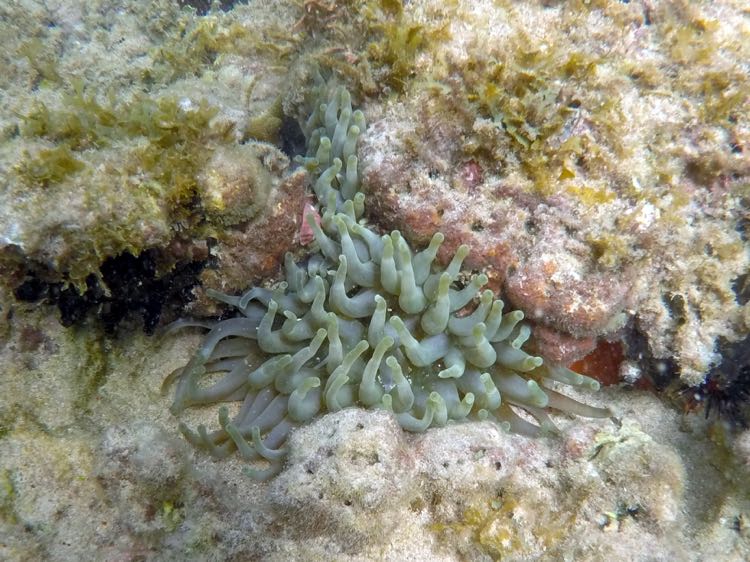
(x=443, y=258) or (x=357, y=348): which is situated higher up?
(x=443, y=258)

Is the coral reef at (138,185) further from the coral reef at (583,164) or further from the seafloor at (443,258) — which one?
the coral reef at (583,164)

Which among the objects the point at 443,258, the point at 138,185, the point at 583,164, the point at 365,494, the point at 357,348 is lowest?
the point at 365,494

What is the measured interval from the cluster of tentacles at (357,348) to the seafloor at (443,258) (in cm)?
16

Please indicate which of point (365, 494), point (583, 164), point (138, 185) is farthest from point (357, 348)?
point (583, 164)

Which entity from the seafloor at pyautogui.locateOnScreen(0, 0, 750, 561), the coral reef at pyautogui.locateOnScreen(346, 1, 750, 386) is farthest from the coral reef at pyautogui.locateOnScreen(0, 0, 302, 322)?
the coral reef at pyautogui.locateOnScreen(346, 1, 750, 386)

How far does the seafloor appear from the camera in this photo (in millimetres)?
2840

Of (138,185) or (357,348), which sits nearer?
(138,185)

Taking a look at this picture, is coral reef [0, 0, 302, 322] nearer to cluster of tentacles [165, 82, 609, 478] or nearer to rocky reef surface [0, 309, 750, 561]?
cluster of tentacles [165, 82, 609, 478]

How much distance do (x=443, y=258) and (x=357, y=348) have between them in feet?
2.86

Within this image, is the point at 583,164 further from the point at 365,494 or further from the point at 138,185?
the point at 138,185

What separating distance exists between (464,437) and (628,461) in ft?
3.38

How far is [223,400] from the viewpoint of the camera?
3596 millimetres

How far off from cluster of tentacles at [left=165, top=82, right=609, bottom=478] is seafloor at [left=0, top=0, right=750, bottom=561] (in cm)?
16

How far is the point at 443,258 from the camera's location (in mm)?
3373
